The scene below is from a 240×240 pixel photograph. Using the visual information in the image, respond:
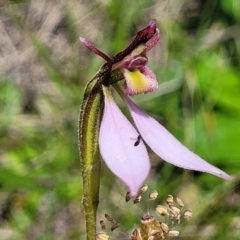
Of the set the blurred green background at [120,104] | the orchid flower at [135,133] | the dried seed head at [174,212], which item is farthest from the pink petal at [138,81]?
the blurred green background at [120,104]

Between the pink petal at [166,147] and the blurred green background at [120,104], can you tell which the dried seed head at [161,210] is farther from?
the blurred green background at [120,104]

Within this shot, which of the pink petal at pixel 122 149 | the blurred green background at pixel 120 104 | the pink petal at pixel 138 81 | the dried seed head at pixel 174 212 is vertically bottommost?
the blurred green background at pixel 120 104

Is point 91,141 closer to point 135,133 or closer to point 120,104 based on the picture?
point 135,133

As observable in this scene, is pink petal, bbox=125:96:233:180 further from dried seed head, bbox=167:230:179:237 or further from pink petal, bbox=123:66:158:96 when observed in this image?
dried seed head, bbox=167:230:179:237

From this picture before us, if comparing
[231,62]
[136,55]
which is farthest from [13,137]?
[136,55]

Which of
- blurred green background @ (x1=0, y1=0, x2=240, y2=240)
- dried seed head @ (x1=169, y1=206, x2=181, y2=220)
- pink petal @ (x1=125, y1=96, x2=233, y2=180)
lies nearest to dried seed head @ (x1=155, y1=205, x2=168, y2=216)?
dried seed head @ (x1=169, y1=206, x2=181, y2=220)

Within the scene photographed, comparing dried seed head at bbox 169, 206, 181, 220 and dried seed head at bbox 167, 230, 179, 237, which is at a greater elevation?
dried seed head at bbox 169, 206, 181, 220
